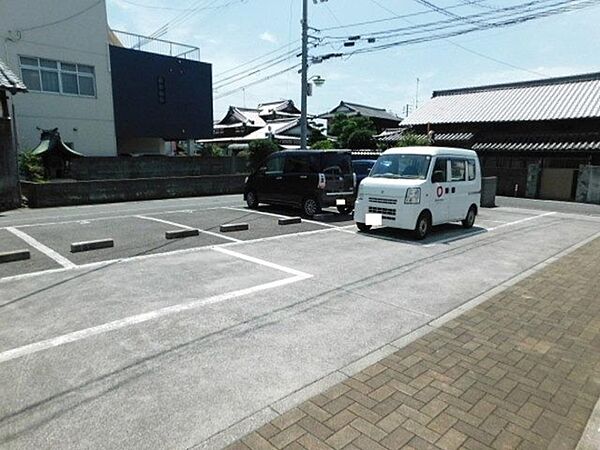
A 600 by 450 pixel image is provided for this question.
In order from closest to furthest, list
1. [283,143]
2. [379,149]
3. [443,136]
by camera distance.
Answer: [443,136], [379,149], [283,143]

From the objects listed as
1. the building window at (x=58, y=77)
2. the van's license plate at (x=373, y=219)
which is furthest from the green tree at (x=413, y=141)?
the building window at (x=58, y=77)

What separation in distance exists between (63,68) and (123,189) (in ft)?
25.3

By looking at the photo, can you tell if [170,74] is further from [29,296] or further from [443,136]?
[29,296]

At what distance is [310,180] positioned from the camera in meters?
10.6

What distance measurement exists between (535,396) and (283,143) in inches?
1237

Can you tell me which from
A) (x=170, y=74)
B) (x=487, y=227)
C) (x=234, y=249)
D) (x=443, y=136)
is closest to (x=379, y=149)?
(x=443, y=136)

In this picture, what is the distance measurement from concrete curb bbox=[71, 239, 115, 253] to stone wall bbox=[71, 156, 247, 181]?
11136 millimetres

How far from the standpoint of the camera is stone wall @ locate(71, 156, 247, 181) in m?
16.4

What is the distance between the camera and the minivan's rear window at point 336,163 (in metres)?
10.5

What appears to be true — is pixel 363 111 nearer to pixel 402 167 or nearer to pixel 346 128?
pixel 346 128

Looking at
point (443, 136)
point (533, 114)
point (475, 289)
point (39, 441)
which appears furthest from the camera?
point (443, 136)

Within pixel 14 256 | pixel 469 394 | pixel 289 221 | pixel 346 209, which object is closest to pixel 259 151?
pixel 346 209

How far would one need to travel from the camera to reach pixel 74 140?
719 inches

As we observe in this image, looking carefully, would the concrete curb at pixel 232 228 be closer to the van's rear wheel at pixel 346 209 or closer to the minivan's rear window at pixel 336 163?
the minivan's rear window at pixel 336 163
